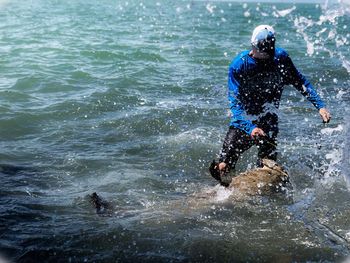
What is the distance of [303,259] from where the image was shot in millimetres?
4875

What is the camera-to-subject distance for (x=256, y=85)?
6105 mm

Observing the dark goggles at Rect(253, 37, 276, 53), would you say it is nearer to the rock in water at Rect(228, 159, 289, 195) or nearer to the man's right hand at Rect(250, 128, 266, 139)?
the man's right hand at Rect(250, 128, 266, 139)

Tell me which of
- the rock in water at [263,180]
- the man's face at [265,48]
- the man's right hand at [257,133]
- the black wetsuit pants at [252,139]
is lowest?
the rock in water at [263,180]

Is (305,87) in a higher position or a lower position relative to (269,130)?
higher

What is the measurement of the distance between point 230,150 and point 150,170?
5.86 ft

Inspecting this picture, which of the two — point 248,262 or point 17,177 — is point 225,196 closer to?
point 248,262

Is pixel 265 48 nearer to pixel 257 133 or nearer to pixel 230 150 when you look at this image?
pixel 257 133

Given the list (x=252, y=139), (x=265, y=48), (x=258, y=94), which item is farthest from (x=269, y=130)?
(x=265, y=48)

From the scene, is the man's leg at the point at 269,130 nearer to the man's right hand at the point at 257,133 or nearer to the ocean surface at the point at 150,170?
the man's right hand at the point at 257,133

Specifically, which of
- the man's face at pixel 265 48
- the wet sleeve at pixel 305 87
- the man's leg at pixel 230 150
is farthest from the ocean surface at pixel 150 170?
the man's face at pixel 265 48

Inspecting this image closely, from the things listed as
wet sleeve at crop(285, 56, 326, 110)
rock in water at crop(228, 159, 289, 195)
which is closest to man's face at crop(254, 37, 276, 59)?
wet sleeve at crop(285, 56, 326, 110)

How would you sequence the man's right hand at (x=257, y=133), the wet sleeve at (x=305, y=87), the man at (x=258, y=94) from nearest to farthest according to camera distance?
the man's right hand at (x=257, y=133)
the man at (x=258, y=94)
the wet sleeve at (x=305, y=87)

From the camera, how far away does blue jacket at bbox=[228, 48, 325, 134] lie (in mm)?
5945

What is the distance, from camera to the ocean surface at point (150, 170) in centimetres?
513
